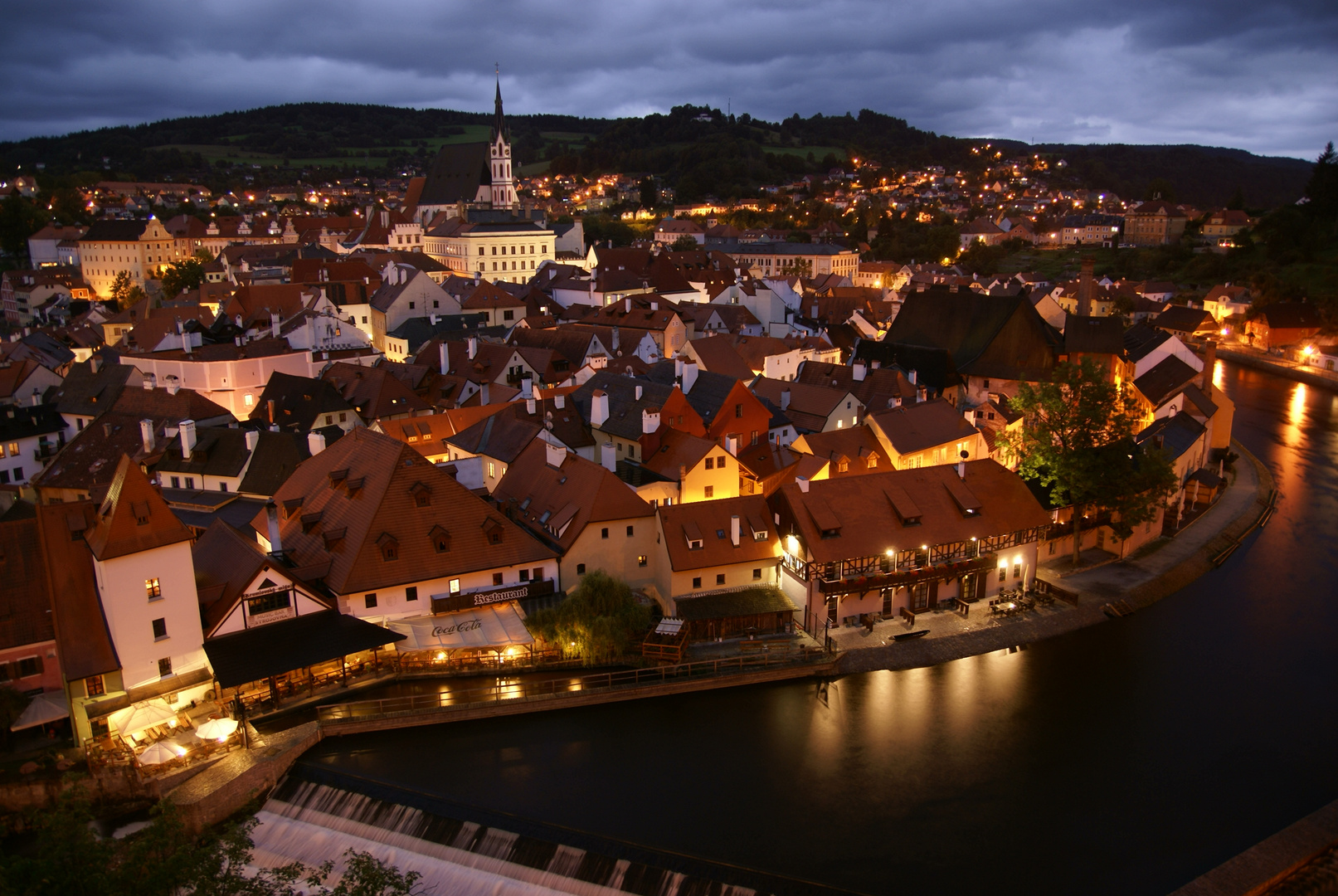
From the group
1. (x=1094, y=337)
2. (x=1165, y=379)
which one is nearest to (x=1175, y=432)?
(x=1165, y=379)

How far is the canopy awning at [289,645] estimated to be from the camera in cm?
2272

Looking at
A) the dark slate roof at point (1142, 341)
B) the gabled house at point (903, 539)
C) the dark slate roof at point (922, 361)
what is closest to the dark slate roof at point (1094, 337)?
the dark slate roof at point (1142, 341)

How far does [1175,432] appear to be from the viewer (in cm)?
4206

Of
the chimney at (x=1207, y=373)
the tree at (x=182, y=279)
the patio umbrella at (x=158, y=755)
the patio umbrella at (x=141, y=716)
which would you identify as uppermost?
the tree at (x=182, y=279)

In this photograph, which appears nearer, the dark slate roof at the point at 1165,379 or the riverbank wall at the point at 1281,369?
the dark slate roof at the point at 1165,379

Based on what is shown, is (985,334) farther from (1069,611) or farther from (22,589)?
(22,589)

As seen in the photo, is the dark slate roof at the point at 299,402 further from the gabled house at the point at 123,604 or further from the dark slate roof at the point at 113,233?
the dark slate roof at the point at 113,233

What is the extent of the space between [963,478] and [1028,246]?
11701cm

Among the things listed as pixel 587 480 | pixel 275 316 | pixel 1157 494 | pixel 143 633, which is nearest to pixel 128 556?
pixel 143 633

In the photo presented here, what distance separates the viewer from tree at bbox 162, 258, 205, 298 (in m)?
84.5

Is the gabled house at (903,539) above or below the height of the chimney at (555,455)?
below

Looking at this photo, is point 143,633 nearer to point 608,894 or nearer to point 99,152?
point 608,894

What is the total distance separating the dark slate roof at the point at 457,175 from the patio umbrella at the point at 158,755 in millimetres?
97205

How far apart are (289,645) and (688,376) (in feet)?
72.7
